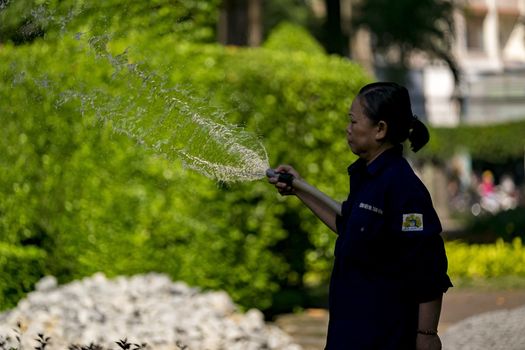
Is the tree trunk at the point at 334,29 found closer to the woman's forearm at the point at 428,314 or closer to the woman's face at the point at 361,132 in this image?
the woman's face at the point at 361,132

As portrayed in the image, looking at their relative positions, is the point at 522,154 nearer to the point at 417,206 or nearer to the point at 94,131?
the point at 94,131

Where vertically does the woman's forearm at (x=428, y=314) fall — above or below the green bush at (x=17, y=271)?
below

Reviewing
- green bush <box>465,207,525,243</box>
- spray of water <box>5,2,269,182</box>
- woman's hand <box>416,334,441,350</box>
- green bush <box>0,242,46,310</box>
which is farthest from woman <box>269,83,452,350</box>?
green bush <box>465,207,525,243</box>

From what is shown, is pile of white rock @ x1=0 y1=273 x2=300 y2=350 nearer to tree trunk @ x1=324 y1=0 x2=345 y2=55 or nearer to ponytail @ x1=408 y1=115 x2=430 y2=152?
ponytail @ x1=408 y1=115 x2=430 y2=152

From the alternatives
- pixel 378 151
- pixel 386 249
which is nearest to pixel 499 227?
pixel 378 151

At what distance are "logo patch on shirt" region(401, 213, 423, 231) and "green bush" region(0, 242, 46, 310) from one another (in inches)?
193

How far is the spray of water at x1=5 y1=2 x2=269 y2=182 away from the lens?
4.00 meters

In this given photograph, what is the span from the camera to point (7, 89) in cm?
732

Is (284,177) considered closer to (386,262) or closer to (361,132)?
(361,132)

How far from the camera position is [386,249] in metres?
3.31

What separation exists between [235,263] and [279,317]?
1.21 m

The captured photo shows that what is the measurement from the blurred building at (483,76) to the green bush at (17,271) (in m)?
39.5

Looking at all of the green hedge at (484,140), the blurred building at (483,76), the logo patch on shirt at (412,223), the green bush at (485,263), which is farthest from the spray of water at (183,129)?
the blurred building at (483,76)

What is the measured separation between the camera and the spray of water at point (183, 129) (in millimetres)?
4000
